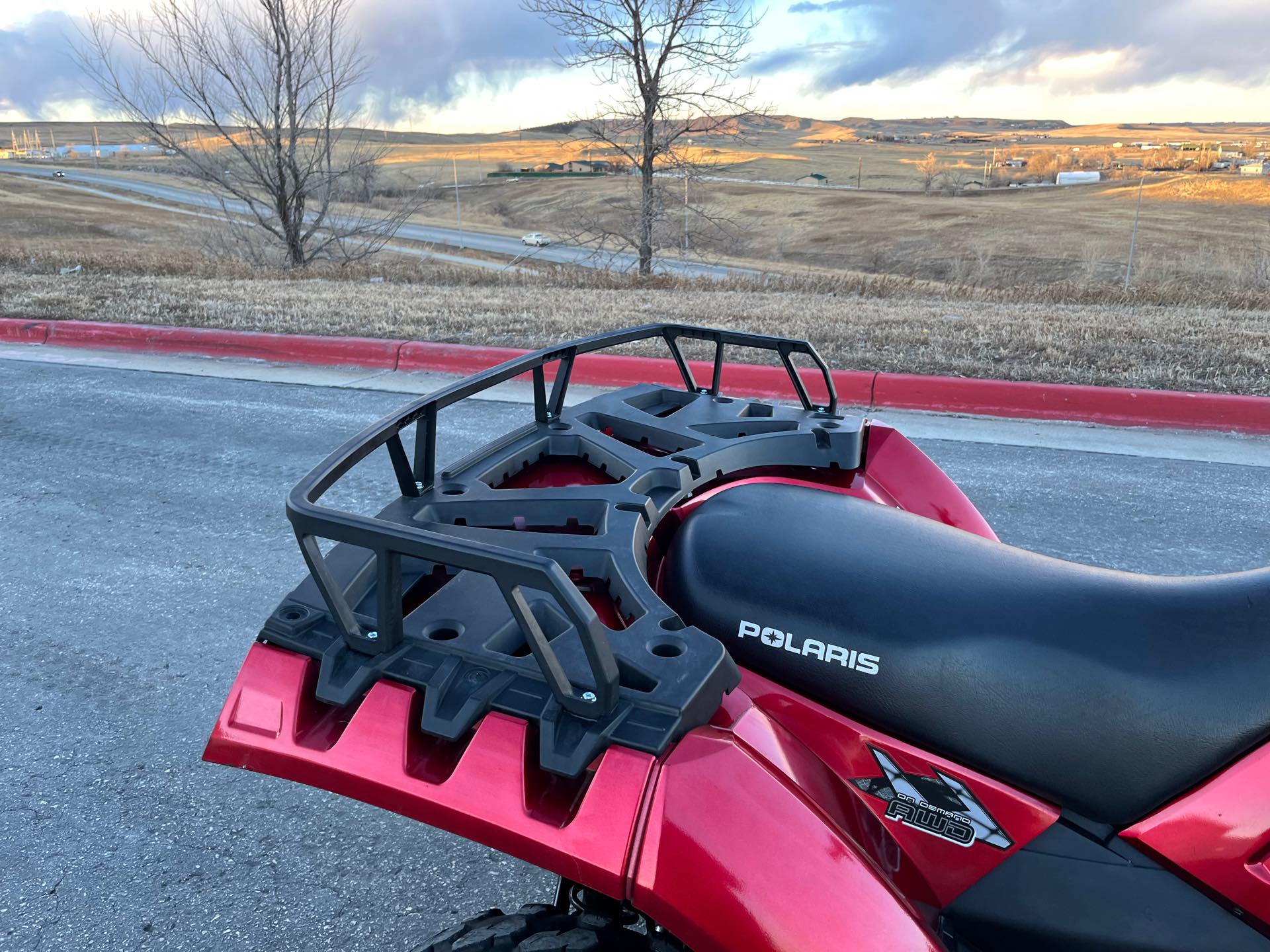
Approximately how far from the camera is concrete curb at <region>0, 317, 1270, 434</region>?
595 cm

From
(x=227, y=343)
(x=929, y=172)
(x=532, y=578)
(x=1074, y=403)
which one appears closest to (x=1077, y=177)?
(x=929, y=172)

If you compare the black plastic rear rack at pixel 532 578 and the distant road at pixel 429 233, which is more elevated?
the black plastic rear rack at pixel 532 578

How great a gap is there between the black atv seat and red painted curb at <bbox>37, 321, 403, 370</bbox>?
6.62m

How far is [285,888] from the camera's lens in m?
2.28

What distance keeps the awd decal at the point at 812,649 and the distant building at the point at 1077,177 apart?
113 m

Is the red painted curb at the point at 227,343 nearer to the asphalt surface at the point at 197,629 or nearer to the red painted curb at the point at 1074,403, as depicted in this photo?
the asphalt surface at the point at 197,629

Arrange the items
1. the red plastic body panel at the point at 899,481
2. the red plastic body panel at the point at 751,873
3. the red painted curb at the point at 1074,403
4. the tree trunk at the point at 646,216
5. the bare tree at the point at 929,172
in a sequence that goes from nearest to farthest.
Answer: the red plastic body panel at the point at 751,873 → the red plastic body panel at the point at 899,481 → the red painted curb at the point at 1074,403 → the tree trunk at the point at 646,216 → the bare tree at the point at 929,172

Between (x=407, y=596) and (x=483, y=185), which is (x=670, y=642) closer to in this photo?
(x=407, y=596)

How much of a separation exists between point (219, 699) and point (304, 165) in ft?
51.9

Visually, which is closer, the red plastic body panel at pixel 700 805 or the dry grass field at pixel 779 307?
the red plastic body panel at pixel 700 805

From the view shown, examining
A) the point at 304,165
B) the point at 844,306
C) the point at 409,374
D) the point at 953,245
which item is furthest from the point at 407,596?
the point at 953,245

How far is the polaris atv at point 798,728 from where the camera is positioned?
3.90 ft

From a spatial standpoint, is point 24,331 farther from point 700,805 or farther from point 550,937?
point 700,805

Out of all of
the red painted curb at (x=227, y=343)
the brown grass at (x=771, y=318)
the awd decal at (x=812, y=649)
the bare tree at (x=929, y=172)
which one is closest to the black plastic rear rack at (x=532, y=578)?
the awd decal at (x=812, y=649)
